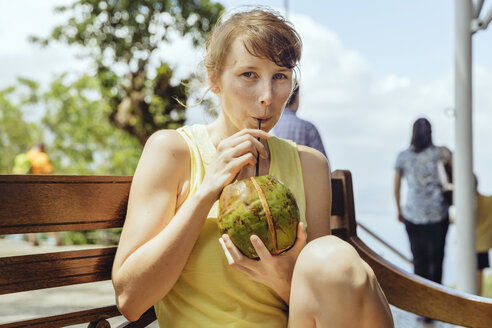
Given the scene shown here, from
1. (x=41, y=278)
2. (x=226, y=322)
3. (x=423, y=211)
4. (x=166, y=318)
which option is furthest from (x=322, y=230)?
(x=423, y=211)

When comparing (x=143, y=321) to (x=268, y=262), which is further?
(x=143, y=321)

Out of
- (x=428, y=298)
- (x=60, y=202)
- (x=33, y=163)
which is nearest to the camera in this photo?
(x=60, y=202)

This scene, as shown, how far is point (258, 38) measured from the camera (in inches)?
57.2

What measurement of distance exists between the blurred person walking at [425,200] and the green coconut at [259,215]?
366 centimetres

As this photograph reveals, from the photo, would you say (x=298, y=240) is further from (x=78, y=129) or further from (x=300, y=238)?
(x=78, y=129)

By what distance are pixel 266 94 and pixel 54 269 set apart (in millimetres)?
787

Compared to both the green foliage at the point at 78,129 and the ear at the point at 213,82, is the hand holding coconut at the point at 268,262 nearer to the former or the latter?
the ear at the point at 213,82

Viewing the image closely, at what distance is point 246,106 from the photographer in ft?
4.79

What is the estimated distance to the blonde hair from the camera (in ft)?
4.79

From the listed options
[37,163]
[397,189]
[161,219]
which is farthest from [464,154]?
[37,163]

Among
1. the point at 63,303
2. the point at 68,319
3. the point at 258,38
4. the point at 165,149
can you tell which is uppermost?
the point at 258,38

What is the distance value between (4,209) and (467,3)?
14.1 ft

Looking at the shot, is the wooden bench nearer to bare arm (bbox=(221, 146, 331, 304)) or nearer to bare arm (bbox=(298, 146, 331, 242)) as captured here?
bare arm (bbox=(221, 146, 331, 304))

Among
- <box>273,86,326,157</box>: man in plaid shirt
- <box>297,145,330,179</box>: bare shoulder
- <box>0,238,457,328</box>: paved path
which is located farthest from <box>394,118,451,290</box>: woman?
<box>297,145,330,179</box>: bare shoulder
